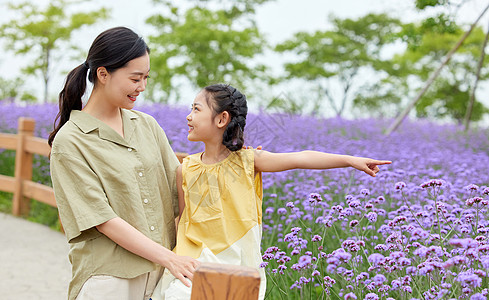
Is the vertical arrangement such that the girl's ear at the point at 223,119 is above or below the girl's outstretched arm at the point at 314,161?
above

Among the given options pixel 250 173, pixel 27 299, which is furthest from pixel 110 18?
pixel 250 173

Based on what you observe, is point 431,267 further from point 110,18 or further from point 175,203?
point 110,18

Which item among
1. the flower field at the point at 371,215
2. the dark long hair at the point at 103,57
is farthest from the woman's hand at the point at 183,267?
the dark long hair at the point at 103,57

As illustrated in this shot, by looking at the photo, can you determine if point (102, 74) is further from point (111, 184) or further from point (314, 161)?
point (314, 161)

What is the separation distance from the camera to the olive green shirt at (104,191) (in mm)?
1972

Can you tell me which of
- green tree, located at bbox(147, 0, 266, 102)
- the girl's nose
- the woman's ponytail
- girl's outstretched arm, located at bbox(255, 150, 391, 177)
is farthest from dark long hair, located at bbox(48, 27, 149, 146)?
green tree, located at bbox(147, 0, 266, 102)

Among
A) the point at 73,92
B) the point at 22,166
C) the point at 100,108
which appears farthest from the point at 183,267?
the point at 22,166

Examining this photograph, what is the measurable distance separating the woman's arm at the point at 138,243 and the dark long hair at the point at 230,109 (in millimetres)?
506

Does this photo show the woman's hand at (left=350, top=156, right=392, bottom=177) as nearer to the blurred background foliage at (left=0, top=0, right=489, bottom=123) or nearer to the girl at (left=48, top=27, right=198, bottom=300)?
the girl at (left=48, top=27, right=198, bottom=300)

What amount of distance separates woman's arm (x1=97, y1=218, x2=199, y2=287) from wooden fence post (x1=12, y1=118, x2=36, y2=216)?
15.9 ft

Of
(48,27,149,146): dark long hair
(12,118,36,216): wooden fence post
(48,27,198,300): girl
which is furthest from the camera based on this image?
(12,118,36,216): wooden fence post

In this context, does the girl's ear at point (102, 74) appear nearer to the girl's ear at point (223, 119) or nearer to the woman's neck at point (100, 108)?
the woman's neck at point (100, 108)

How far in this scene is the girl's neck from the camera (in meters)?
2.22

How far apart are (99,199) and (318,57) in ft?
81.1
